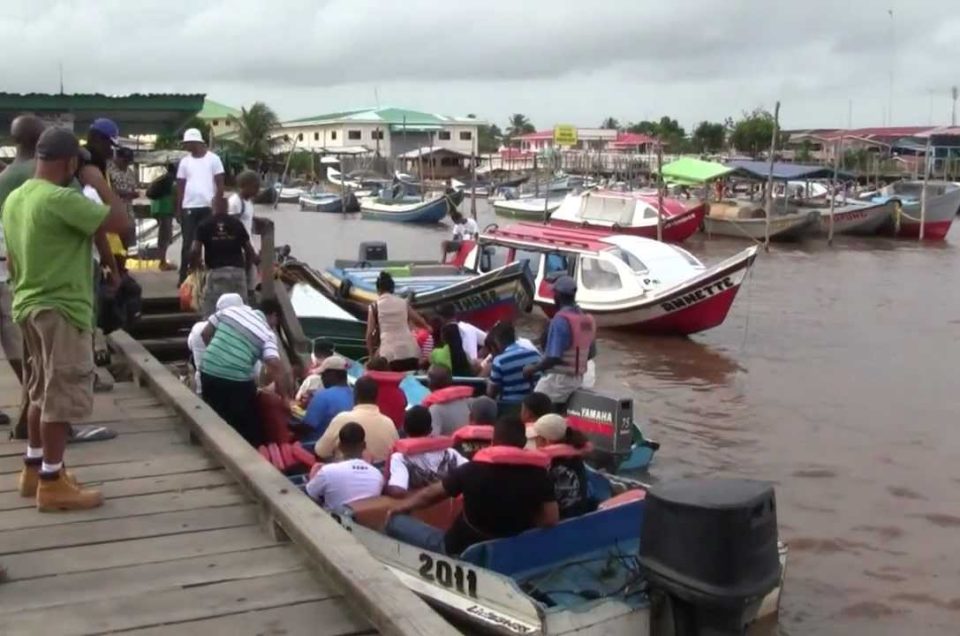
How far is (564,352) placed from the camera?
32.6 feet

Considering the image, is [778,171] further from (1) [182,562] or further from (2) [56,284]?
(1) [182,562]

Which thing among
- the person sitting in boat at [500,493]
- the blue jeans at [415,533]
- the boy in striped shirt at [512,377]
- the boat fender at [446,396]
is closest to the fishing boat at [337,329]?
the boy in striped shirt at [512,377]

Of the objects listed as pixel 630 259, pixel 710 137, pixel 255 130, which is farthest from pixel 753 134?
pixel 630 259

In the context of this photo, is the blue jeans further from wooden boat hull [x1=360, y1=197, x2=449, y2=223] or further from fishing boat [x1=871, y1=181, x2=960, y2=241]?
wooden boat hull [x1=360, y1=197, x2=449, y2=223]

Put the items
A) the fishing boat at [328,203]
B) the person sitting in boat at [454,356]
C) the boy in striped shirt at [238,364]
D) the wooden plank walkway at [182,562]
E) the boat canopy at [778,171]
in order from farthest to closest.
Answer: the fishing boat at [328,203], the boat canopy at [778,171], the person sitting in boat at [454,356], the boy in striped shirt at [238,364], the wooden plank walkway at [182,562]

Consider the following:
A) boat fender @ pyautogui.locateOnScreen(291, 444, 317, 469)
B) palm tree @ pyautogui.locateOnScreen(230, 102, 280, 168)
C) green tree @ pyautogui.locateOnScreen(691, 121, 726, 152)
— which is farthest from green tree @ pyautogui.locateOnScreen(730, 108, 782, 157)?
boat fender @ pyautogui.locateOnScreen(291, 444, 317, 469)

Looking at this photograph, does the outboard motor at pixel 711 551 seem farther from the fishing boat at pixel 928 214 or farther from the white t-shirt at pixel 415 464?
the fishing boat at pixel 928 214

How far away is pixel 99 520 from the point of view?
16.7 feet

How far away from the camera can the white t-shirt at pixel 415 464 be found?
7.08 meters

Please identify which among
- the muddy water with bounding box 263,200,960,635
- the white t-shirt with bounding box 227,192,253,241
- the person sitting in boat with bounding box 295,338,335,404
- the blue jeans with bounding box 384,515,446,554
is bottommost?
the muddy water with bounding box 263,200,960,635

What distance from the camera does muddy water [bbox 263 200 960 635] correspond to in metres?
8.70

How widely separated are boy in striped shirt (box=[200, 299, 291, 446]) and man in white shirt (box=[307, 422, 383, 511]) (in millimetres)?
755

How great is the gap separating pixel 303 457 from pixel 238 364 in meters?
0.89

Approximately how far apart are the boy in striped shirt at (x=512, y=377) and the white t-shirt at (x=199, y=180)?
3.13 m
